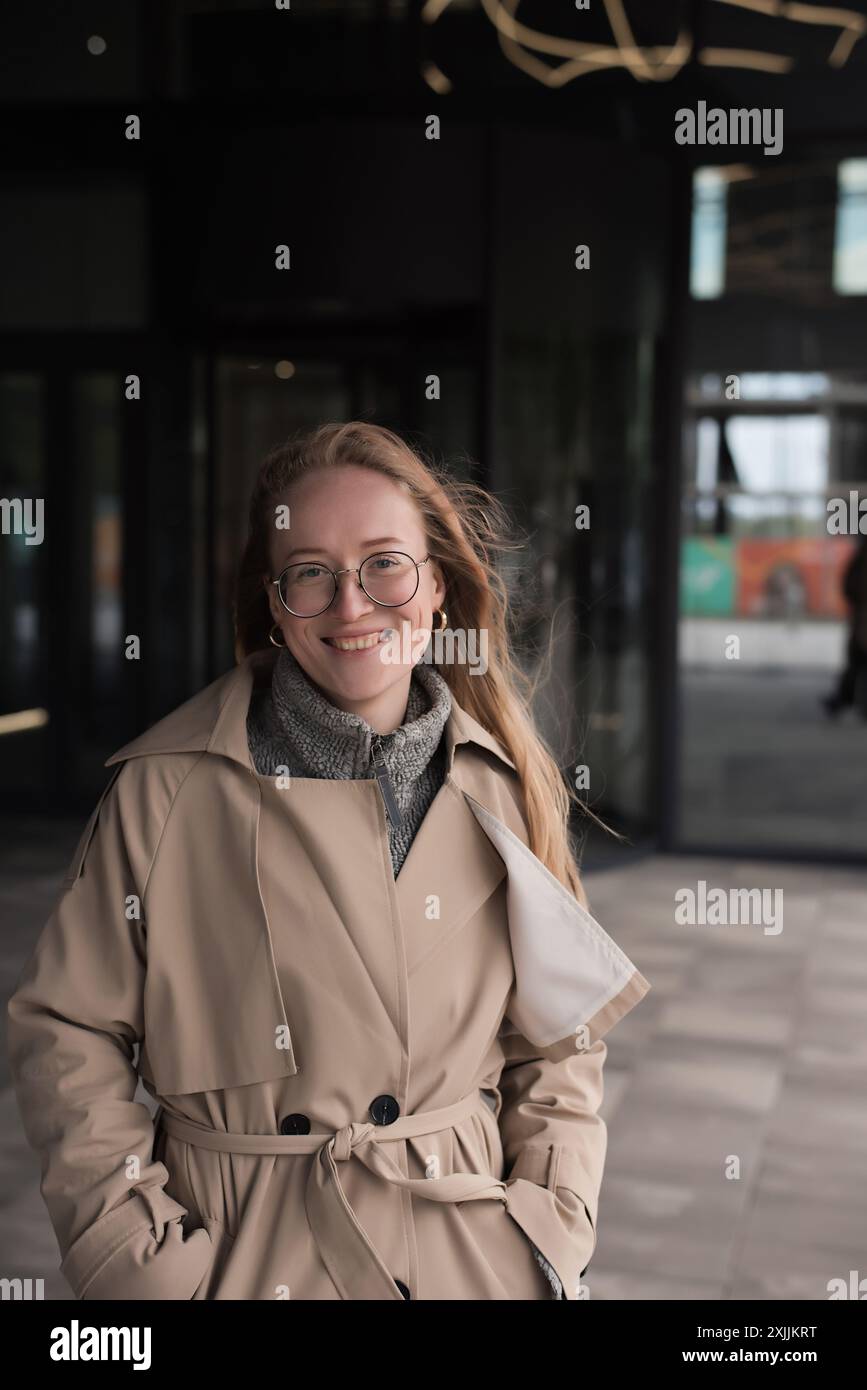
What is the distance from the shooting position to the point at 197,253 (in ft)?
24.1

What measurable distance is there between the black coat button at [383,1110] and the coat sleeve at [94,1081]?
0.69 ft

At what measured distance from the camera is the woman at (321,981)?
150 centimetres

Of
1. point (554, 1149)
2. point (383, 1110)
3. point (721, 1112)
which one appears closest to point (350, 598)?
point (383, 1110)

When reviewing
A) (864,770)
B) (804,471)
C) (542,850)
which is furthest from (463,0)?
(542,850)

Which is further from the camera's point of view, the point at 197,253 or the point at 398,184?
the point at 197,253

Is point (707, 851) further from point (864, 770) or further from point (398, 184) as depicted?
point (398, 184)

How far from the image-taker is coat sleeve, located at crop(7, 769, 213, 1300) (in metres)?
1.48

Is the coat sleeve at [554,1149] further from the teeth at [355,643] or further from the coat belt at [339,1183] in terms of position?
the teeth at [355,643]

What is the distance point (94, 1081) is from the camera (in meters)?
1.51

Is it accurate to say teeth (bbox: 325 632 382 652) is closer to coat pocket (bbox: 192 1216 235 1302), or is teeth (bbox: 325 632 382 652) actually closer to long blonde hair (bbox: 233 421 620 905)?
long blonde hair (bbox: 233 421 620 905)

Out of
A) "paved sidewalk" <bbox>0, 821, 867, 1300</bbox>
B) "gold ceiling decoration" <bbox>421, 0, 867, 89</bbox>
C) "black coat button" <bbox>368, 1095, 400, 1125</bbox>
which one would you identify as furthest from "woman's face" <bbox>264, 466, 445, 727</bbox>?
"gold ceiling decoration" <bbox>421, 0, 867, 89</bbox>

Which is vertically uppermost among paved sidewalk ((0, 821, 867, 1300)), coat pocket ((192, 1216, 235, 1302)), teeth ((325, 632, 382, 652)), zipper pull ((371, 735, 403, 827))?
teeth ((325, 632, 382, 652))
